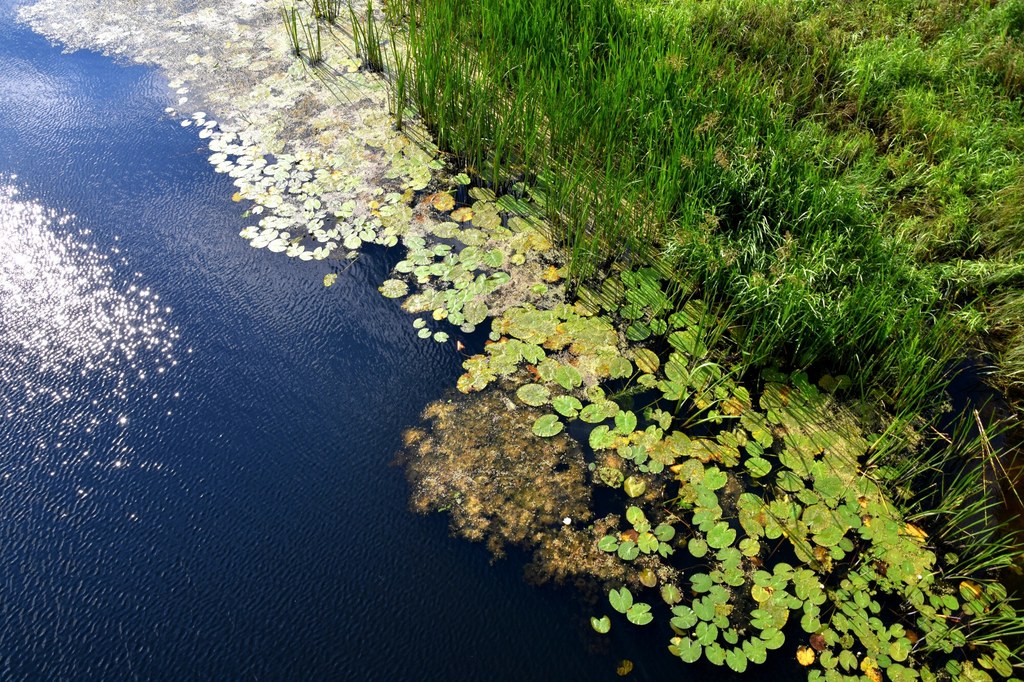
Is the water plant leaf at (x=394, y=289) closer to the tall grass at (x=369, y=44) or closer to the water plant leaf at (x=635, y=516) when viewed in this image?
the water plant leaf at (x=635, y=516)

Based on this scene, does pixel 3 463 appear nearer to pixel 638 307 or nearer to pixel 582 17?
pixel 638 307

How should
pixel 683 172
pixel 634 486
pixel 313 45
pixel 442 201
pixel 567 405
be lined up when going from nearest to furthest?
pixel 634 486 → pixel 567 405 → pixel 683 172 → pixel 442 201 → pixel 313 45

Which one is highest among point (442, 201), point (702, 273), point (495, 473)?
point (702, 273)

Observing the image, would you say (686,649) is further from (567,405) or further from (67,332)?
(67,332)

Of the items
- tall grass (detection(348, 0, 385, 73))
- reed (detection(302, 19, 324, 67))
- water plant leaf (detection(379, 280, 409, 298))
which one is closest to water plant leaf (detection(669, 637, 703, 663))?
water plant leaf (detection(379, 280, 409, 298))

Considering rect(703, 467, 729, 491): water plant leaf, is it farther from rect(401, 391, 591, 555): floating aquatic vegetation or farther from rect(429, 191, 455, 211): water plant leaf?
rect(429, 191, 455, 211): water plant leaf

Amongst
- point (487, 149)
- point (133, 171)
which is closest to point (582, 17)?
point (487, 149)

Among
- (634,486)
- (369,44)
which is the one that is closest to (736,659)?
(634,486)
